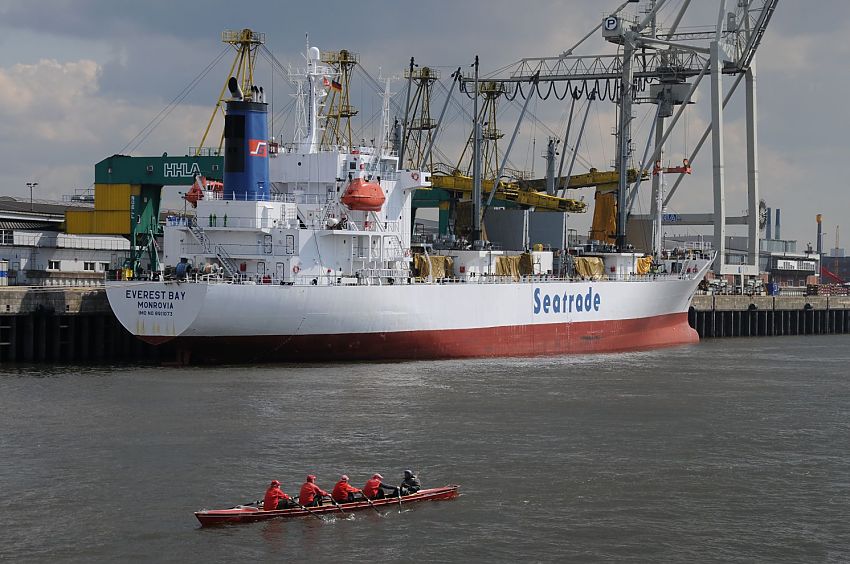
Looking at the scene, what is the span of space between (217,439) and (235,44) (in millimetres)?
32112

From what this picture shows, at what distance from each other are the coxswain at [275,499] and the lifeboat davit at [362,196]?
2423cm

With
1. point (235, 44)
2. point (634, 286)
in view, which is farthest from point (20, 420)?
point (634, 286)

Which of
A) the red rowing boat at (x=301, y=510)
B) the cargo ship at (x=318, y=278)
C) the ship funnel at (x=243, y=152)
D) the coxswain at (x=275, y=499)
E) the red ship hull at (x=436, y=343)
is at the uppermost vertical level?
the ship funnel at (x=243, y=152)

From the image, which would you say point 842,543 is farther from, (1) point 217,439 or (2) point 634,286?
(2) point 634,286

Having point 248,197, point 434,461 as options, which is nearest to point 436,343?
point 248,197

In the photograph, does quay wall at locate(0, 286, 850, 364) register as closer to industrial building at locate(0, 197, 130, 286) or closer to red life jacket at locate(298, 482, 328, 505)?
industrial building at locate(0, 197, 130, 286)

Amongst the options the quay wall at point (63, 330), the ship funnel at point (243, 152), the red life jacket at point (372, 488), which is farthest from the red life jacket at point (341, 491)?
the quay wall at point (63, 330)

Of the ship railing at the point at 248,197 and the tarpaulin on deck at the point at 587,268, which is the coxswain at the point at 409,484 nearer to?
the ship railing at the point at 248,197

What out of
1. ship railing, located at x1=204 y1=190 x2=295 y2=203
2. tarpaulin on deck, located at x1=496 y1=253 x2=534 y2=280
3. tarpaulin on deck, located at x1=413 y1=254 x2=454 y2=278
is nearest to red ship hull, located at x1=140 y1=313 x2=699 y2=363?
tarpaulin on deck, located at x1=496 y1=253 x2=534 y2=280

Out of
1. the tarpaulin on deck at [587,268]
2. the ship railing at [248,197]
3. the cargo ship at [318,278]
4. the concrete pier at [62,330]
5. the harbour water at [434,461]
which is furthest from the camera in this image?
the tarpaulin on deck at [587,268]

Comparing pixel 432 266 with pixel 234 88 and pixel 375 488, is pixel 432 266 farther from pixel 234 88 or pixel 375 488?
pixel 375 488

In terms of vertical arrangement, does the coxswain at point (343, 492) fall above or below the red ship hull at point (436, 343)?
below

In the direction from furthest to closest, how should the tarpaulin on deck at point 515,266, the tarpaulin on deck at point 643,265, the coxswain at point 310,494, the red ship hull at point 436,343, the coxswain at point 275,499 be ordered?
the tarpaulin on deck at point 643,265 < the tarpaulin on deck at point 515,266 < the red ship hull at point 436,343 < the coxswain at point 310,494 < the coxswain at point 275,499

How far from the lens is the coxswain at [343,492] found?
22984 millimetres
